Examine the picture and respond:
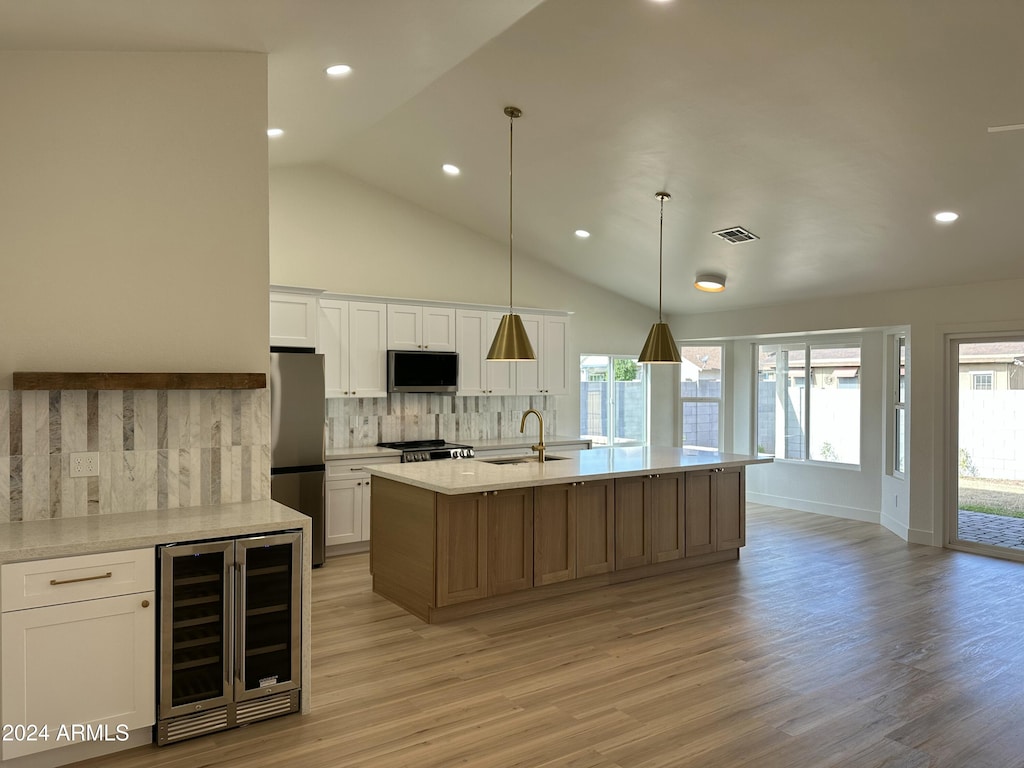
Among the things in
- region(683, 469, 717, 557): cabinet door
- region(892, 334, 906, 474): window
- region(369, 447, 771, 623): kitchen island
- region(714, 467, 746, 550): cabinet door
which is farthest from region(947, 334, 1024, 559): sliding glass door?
region(683, 469, 717, 557): cabinet door

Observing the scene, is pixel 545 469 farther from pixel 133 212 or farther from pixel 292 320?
pixel 133 212

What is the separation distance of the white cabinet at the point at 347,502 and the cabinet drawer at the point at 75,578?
302 centimetres

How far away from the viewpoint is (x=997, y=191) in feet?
15.2

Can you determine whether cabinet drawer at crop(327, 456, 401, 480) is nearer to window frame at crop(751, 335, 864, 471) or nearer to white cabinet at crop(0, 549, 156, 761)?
white cabinet at crop(0, 549, 156, 761)

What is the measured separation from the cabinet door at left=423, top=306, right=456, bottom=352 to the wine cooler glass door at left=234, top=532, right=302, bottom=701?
3842 millimetres

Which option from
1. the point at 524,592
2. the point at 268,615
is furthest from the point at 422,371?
the point at 268,615

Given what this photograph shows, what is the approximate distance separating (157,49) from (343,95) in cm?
125

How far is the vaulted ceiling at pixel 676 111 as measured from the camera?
323 cm

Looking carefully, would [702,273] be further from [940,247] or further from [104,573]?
[104,573]

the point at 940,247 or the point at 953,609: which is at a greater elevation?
the point at 940,247

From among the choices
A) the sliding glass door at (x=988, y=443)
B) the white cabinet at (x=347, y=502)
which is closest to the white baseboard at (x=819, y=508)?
the sliding glass door at (x=988, y=443)

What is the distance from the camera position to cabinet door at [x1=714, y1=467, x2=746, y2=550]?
18.8ft

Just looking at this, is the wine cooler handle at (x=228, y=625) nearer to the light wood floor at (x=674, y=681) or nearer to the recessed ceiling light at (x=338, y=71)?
the light wood floor at (x=674, y=681)

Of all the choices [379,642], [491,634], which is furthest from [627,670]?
[379,642]
